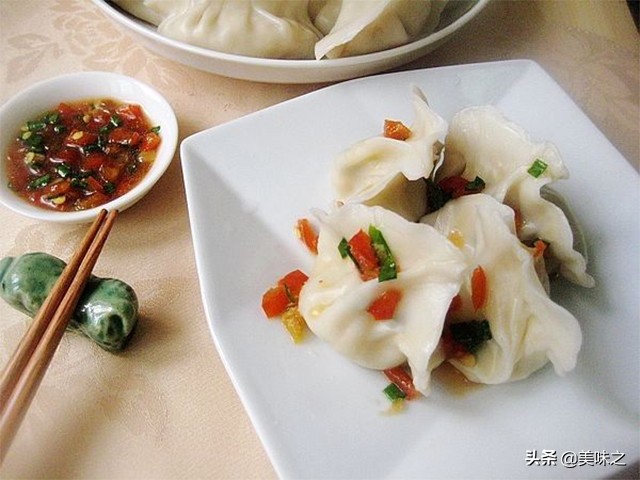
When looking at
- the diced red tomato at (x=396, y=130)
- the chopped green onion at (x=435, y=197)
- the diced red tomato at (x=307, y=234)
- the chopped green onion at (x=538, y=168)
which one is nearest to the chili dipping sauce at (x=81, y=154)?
the diced red tomato at (x=307, y=234)

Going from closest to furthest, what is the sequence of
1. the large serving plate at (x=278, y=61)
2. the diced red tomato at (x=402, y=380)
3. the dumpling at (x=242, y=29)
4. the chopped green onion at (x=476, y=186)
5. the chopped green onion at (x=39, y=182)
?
the diced red tomato at (x=402, y=380)
the chopped green onion at (x=476, y=186)
the chopped green onion at (x=39, y=182)
the large serving plate at (x=278, y=61)
the dumpling at (x=242, y=29)

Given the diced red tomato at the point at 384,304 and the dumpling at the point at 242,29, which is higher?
the dumpling at the point at 242,29

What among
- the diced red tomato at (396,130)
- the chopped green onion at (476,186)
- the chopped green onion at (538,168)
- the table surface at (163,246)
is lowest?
the table surface at (163,246)

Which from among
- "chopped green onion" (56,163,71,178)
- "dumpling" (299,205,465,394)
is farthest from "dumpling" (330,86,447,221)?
"chopped green onion" (56,163,71,178)

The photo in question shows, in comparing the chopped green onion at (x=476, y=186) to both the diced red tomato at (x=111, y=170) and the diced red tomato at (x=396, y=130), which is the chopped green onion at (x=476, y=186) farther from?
the diced red tomato at (x=111, y=170)

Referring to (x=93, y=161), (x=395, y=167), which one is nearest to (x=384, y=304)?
(x=395, y=167)

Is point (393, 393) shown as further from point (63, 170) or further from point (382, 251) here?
point (63, 170)
